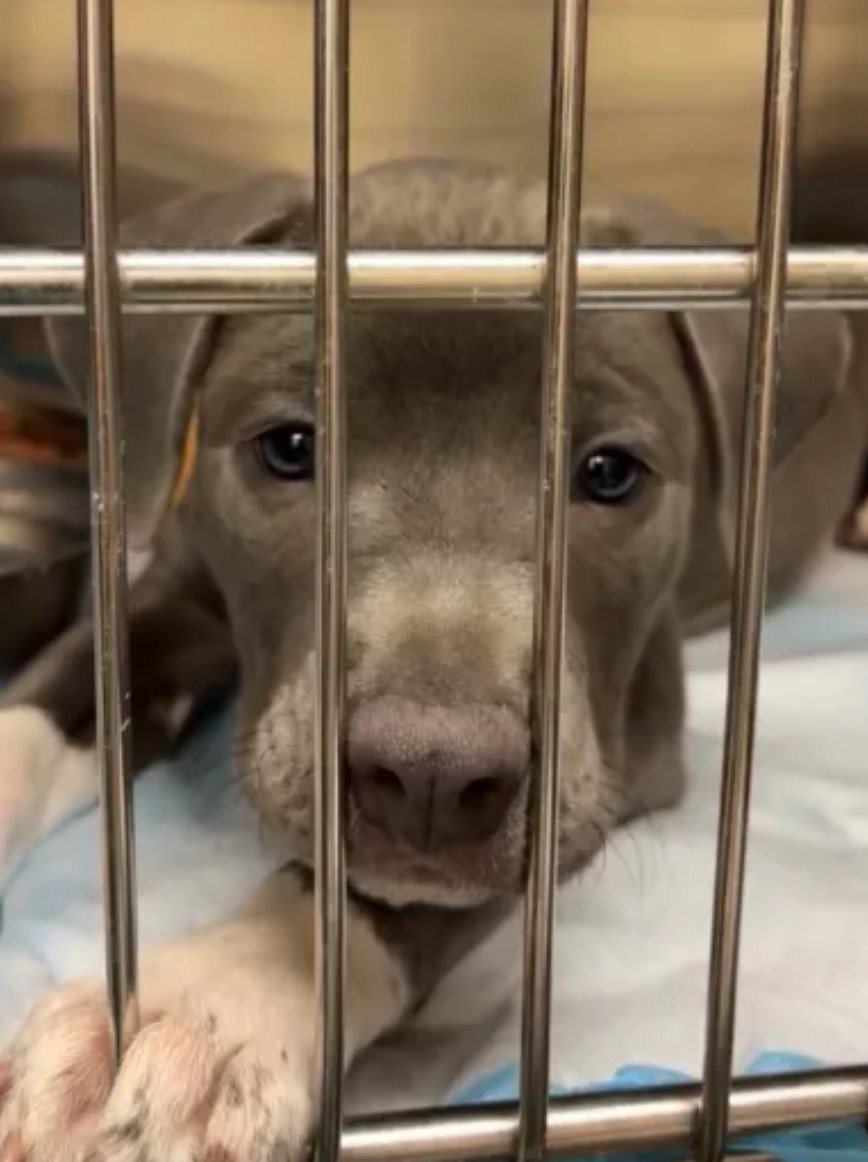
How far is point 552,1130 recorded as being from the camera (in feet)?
3.17

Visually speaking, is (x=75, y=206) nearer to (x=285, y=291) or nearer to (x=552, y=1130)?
(x=285, y=291)

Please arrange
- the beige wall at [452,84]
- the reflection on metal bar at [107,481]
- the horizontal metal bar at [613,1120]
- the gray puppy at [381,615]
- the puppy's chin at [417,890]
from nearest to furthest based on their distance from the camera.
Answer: the reflection on metal bar at [107,481] < the horizontal metal bar at [613,1120] < the gray puppy at [381,615] < the puppy's chin at [417,890] < the beige wall at [452,84]

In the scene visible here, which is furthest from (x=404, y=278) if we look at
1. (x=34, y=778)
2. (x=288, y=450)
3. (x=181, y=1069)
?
(x=34, y=778)

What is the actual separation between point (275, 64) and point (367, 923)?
1115 mm

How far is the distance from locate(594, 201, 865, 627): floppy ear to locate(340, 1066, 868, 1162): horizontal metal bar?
1.73 ft

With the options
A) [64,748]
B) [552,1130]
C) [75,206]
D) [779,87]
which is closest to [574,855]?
[552,1130]

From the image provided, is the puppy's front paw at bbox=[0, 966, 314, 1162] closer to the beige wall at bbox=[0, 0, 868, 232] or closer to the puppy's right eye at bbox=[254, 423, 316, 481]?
the puppy's right eye at bbox=[254, 423, 316, 481]

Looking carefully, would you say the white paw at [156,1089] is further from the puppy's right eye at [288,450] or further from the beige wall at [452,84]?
the beige wall at [452,84]

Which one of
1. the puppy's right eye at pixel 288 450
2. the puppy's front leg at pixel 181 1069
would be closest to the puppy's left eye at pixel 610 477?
the puppy's right eye at pixel 288 450

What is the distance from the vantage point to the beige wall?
2.04 metres

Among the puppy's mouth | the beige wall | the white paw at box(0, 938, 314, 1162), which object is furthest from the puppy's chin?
the beige wall

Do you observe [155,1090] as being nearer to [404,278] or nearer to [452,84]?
[404,278]

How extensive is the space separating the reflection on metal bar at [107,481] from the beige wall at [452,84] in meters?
1.22

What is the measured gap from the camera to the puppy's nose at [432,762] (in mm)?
1108
